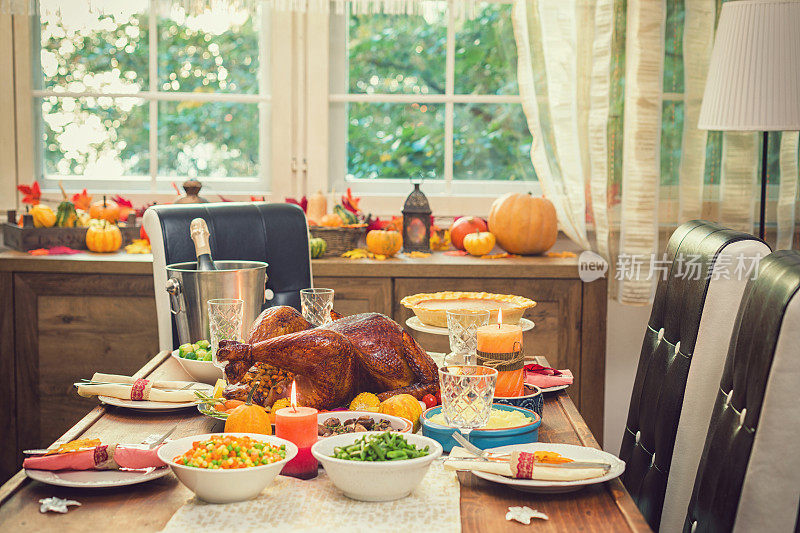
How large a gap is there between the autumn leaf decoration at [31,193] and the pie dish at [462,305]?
1.75 metres

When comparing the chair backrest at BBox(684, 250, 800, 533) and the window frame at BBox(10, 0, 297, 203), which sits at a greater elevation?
the window frame at BBox(10, 0, 297, 203)

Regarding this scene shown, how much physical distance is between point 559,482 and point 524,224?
1.87 metres

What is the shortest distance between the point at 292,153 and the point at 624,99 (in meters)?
1.21

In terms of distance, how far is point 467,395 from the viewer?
3.79ft

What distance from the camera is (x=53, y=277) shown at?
2703mm

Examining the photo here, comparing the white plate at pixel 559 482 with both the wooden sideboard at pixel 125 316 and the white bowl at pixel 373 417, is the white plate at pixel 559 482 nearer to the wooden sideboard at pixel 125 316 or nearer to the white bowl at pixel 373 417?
the white bowl at pixel 373 417

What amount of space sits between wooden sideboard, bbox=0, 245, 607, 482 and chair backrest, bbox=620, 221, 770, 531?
990 millimetres

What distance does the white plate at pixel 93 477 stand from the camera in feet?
3.35

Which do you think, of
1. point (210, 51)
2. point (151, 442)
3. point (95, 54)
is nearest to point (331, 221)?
point (210, 51)

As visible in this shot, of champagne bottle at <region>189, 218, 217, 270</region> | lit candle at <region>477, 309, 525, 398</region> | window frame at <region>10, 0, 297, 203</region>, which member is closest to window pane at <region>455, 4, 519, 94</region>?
window frame at <region>10, 0, 297, 203</region>

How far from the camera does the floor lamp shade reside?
2.42 metres

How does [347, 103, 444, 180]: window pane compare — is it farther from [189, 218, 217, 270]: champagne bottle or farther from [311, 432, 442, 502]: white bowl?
[311, 432, 442, 502]: white bowl

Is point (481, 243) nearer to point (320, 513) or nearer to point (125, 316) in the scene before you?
point (125, 316)

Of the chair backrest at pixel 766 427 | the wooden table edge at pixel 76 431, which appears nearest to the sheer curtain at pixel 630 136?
the wooden table edge at pixel 76 431
